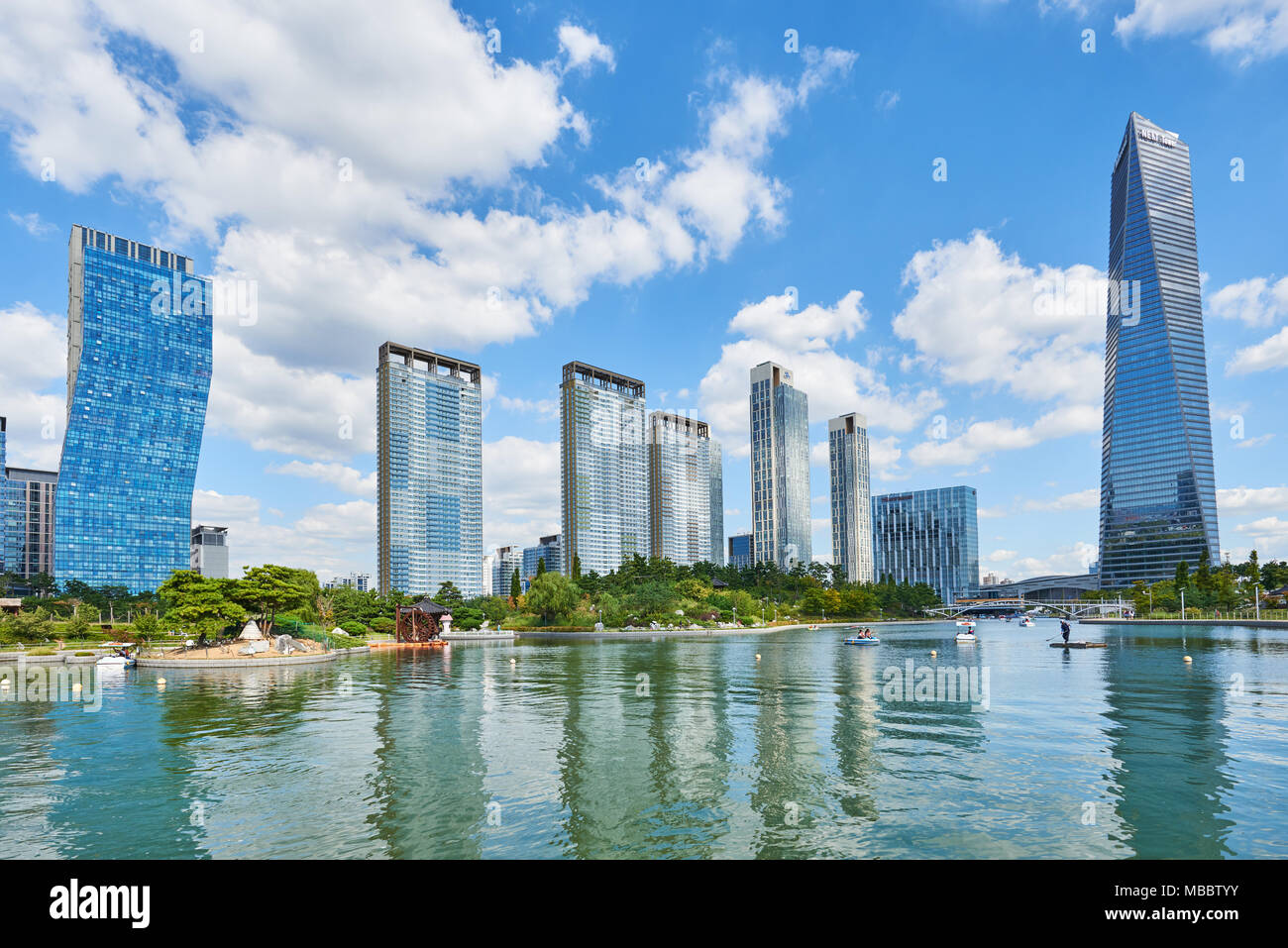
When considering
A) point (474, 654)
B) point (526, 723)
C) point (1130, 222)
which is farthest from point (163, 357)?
point (1130, 222)

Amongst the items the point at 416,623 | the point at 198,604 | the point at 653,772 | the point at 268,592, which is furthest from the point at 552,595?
the point at 653,772

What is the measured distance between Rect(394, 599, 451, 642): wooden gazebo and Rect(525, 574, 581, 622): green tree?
107 ft

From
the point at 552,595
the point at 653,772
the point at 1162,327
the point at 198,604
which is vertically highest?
the point at 1162,327

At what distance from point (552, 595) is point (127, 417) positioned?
13402cm

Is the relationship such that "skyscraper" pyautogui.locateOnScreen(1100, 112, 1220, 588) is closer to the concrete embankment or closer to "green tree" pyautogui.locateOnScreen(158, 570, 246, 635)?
the concrete embankment

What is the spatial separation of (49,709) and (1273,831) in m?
51.5

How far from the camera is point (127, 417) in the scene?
181625 millimetres

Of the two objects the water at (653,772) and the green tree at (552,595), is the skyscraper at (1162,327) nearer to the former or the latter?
the green tree at (552,595)

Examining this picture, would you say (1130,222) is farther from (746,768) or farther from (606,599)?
(746,768)

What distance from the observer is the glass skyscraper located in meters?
179

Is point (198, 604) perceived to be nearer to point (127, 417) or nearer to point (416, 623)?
point (416, 623)

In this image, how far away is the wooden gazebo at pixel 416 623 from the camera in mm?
93625

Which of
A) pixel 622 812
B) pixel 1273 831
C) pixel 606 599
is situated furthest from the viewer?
pixel 606 599

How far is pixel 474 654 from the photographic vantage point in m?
77.9
